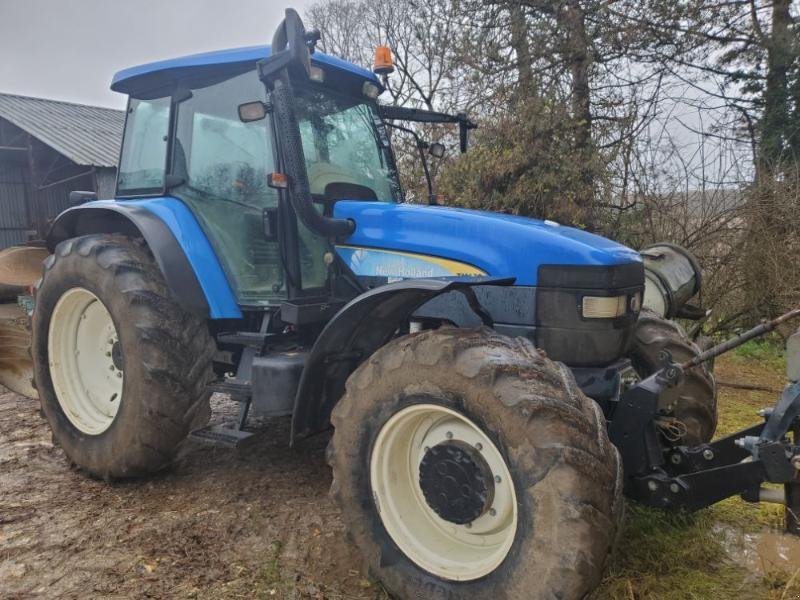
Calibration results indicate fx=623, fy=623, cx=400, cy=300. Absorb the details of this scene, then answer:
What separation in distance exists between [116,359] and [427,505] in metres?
2.27

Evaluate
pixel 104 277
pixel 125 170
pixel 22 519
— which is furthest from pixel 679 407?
pixel 125 170

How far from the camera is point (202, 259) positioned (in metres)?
3.46

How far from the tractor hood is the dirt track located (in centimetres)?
134

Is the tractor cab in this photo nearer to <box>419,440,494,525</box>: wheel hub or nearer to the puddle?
<box>419,440,494,525</box>: wheel hub

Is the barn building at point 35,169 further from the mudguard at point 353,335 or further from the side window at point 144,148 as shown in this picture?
the mudguard at point 353,335

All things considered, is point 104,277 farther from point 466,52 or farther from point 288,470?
point 466,52

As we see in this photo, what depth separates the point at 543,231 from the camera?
2.81 meters

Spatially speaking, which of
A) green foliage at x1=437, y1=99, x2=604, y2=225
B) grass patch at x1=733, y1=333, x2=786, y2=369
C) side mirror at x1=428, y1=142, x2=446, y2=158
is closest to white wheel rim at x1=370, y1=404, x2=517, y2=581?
side mirror at x1=428, y1=142, x2=446, y2=158

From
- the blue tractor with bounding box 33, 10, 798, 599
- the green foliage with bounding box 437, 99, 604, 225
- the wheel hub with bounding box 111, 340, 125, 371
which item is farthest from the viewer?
the green foliage with bounding box 437, 99, 604, 225

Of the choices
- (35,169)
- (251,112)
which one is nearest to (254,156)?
(251,112)

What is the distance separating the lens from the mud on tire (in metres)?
3.31

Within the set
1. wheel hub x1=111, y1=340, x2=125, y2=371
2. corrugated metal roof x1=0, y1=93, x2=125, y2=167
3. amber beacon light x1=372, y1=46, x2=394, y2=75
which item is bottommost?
wheel hub x1=111, y1=340, x2=125, y2=371

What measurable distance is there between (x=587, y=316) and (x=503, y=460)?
836mm

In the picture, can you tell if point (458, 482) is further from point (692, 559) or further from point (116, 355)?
point (116, 355)
